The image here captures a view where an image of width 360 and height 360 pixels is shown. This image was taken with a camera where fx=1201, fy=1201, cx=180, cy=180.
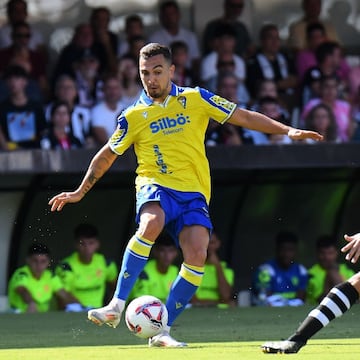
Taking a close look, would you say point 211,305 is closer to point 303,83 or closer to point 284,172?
point 284,172

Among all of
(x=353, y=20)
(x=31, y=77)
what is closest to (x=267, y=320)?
(x=31, y=77)

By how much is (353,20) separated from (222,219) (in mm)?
4050

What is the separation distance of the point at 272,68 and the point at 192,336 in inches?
237

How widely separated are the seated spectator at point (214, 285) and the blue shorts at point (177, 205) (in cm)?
461

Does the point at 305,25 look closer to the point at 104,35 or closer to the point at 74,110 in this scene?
the point at 104,35

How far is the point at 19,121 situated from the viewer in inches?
496

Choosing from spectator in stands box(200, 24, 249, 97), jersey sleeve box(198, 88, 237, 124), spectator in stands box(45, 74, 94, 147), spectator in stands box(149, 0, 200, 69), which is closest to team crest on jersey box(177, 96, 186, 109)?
jersey sleeve box(198, 88, 237, 124)

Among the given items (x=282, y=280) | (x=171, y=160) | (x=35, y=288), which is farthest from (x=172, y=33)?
(x=171, y=160)

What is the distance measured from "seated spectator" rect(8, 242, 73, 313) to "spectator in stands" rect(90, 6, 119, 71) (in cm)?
270

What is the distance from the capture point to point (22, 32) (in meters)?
14.0

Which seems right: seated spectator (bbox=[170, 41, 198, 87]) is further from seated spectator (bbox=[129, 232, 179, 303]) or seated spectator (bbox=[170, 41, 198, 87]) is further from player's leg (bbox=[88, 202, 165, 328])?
player's leg (bbox=[88, 202, 165, 328])

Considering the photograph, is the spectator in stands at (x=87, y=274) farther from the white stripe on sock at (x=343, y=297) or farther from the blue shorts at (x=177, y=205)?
the white stripe on sock at (x=343, y=297)

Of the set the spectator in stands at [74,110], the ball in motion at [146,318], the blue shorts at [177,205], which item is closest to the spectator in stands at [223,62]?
the spectator in stands at [74,110]

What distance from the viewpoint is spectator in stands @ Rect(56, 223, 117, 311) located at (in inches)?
497
